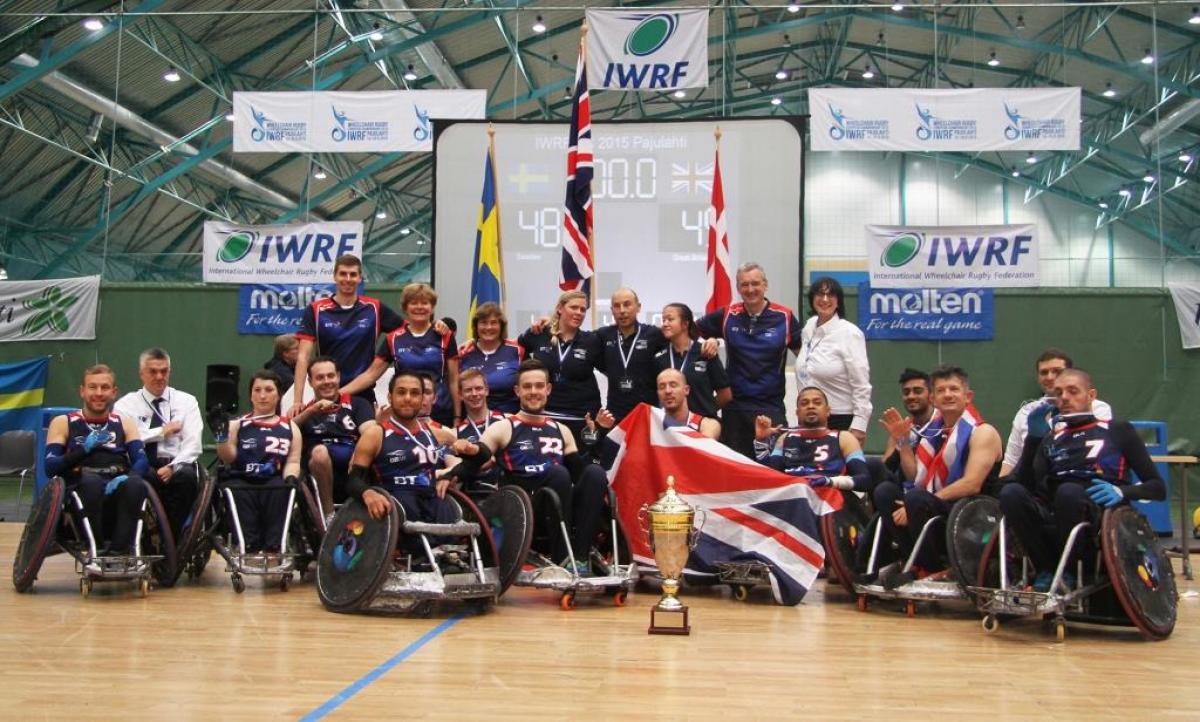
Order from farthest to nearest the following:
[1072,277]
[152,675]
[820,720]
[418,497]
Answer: [1072,277] → [418,497] → [152,675] → [820,720]

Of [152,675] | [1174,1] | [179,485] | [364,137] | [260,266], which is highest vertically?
[1174,1]

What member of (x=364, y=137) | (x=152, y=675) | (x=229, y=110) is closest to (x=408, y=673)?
(x=152, y=675)

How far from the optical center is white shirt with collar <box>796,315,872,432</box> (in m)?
5.94

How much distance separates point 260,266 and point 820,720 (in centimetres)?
862

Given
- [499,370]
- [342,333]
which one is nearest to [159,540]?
[342,333]

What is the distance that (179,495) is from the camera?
5.62m

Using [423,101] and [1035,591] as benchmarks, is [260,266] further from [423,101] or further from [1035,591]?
[1035,591]

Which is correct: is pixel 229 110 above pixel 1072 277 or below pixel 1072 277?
above

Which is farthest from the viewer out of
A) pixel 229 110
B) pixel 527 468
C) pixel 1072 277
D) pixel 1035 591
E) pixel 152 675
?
pixel 229 110

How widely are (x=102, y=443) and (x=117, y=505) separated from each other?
12.8 inches

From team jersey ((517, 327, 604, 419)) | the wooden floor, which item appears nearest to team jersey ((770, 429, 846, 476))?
the wooden floor

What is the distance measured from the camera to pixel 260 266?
10453 mm

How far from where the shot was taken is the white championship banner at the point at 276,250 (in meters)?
10.3

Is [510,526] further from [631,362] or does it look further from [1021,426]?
[1021,426]
